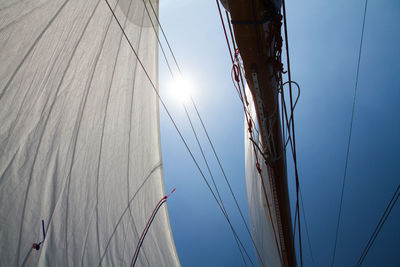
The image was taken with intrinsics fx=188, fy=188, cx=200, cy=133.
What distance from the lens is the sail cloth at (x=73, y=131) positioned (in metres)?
1.26

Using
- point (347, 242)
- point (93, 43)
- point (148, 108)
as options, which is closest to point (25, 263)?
point (93, 43)

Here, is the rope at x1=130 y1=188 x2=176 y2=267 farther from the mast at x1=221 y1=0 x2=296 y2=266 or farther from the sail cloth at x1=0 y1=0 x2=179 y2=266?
the mast at x1=221 y1=0 x2=296 y2=266

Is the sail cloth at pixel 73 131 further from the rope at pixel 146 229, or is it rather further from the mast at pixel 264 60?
the mast at pixel 264 60

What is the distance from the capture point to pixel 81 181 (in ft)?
6.16

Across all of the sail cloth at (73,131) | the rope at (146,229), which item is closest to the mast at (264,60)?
the sail cloth at (73,131)

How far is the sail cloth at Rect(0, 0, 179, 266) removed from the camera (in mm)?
1256

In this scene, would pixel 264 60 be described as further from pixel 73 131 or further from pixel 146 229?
pixel 146 229

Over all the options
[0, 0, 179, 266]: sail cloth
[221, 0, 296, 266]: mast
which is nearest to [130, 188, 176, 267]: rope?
[0, 0, 179, 266]: sail cloth

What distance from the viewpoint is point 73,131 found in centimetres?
178

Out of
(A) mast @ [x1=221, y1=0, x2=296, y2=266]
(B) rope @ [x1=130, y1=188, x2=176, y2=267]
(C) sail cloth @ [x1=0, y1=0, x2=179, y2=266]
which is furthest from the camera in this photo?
(B) rope @ [x1=130, y1=188, x2=176, y2=267]

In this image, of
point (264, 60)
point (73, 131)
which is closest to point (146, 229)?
point (73, 131)

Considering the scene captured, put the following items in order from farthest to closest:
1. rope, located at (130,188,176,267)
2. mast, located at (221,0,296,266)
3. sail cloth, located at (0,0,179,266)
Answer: rope, located at (130,188,176,267)
mast, located at (221,0,296,266)
sail cloth, located at (0,0,179,266)

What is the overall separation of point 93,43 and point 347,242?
689 inches

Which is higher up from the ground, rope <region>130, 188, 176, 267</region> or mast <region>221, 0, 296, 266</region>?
mast <region>221, 0, 296, 266</region>
